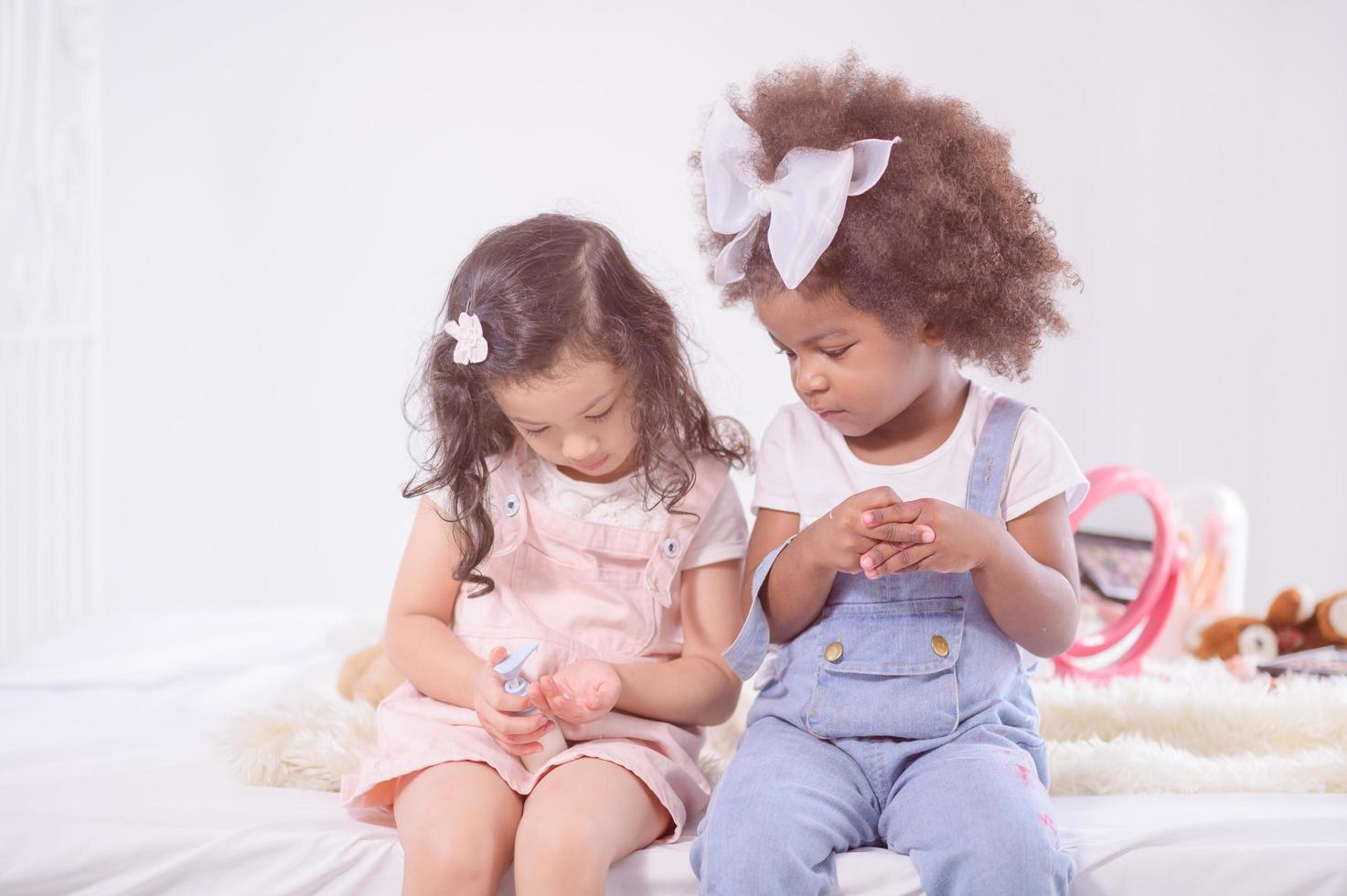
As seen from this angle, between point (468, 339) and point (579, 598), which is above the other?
point (468, 339)

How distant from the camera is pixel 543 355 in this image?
1.32m

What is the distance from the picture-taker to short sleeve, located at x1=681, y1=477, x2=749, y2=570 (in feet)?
4.82

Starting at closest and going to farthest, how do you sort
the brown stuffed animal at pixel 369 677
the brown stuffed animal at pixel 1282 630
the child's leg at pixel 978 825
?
the child's leg at pixel 978 825 < the brown stuffed animal at pixel 369 677 < the brown stuffed animal at pixel 1282 630

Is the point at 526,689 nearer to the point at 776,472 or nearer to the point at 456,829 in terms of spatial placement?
the point at 456,829

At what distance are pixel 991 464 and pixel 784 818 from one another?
433 millimetres

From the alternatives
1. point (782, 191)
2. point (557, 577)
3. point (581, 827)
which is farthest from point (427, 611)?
point (782, 191)

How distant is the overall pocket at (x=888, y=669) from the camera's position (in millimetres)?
1292

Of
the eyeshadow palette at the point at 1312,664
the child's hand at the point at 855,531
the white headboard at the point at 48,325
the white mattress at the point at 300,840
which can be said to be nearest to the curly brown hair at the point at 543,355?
the child's hand at the point at 855,531

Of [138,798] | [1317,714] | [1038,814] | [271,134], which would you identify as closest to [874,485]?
[1038,814]

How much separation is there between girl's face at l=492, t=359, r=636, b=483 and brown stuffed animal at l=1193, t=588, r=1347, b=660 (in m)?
1.14

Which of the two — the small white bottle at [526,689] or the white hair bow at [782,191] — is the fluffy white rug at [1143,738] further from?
the white hair bow at [782,191]

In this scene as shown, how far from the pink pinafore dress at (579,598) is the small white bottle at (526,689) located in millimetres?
81

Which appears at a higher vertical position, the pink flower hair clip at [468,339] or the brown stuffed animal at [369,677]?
→ the pink flower hair clip at [468,339]

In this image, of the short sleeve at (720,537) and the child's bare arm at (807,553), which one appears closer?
the child's bare arm at (807,553)
